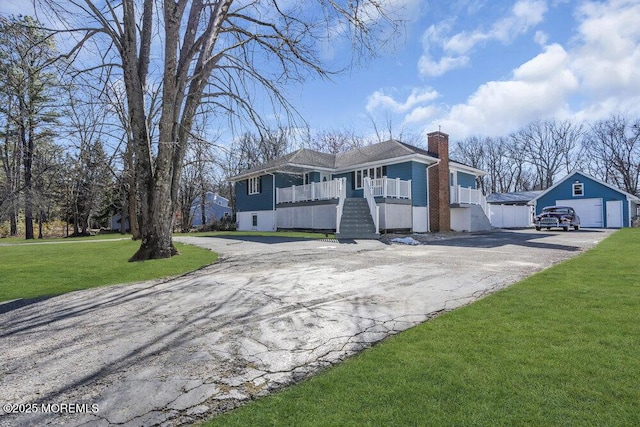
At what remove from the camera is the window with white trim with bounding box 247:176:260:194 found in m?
26.8

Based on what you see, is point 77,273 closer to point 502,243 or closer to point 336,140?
point 502,243

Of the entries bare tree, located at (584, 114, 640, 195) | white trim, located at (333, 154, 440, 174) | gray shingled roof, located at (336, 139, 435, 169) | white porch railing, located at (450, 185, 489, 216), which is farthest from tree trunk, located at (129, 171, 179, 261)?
bare tree, located at (584, 114, 640, 195)

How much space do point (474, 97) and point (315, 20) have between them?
13864 millimetres

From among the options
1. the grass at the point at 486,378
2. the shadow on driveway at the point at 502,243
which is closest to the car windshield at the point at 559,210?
the shadow on driveway at the point at 502,243

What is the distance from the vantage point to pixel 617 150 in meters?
43.2

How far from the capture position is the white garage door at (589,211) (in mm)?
30469

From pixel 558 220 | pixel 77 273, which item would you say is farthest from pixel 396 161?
pixel 77 273

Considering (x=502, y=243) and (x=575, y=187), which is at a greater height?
(x=575, y=187)

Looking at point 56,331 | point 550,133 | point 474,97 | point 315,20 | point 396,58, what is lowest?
point 56,331

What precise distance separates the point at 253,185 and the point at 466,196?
15.4m

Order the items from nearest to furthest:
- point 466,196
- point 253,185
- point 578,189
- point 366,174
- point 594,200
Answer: point 366,174
point 466,196
point 253,185
point 594,200
point 578,189

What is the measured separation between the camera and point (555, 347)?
10.1 feet

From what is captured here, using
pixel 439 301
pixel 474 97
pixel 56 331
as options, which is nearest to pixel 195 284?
pixel 56 331

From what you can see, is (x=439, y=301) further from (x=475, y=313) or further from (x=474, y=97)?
(x=474, y=97)
